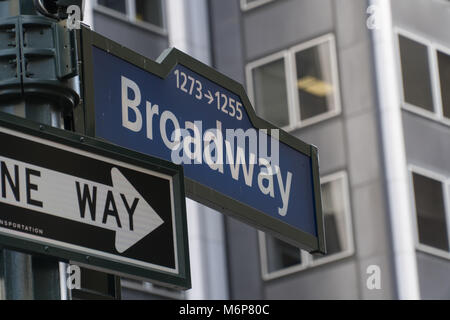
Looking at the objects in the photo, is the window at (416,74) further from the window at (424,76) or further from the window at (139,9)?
the window at (139,9)

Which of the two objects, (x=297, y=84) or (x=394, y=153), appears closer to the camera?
(x=394, y=153)

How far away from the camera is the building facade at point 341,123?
18125 millimetres

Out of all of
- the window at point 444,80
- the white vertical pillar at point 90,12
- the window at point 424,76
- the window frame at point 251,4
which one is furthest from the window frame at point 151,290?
the window at point 444,80

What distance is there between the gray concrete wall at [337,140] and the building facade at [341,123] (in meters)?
0.02

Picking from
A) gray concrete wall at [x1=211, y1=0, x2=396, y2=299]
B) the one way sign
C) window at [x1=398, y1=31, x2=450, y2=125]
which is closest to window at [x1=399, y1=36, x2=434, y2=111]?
window at [x1=398, y1=31, x2=450, y2=125]

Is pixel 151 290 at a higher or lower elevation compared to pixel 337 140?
lower

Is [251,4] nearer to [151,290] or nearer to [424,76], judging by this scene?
[424,76]

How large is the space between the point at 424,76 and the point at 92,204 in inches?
617

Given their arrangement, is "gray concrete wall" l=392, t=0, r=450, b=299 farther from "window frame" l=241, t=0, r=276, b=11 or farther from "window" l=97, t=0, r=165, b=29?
"window" l=97, t=0, r=165, b=29

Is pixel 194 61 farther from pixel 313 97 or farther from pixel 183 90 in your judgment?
pixel 313 97

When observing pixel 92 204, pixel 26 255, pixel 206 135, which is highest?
pixel 206 135

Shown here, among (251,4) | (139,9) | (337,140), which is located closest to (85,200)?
(337,140)

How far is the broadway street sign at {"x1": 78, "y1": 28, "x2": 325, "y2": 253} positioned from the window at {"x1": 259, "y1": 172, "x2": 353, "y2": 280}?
1319cm

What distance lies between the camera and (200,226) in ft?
64.3
